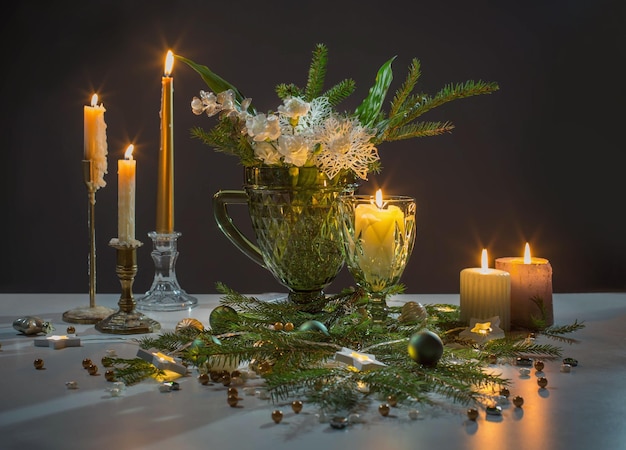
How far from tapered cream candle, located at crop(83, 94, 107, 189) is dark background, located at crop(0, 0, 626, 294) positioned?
3.43 feet

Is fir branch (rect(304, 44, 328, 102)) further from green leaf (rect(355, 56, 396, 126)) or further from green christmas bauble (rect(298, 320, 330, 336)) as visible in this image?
green christmas bauble (rect(298, 320, 330, 336))

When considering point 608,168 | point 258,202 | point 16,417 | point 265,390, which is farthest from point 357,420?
point 608,168

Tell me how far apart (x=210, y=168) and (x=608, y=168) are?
1.09 meters

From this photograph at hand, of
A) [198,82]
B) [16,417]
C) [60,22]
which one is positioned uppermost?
[60,22]

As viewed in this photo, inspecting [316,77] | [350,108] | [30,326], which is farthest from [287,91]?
[350,108]

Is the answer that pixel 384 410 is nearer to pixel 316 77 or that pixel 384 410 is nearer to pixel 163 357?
pixel 163 357

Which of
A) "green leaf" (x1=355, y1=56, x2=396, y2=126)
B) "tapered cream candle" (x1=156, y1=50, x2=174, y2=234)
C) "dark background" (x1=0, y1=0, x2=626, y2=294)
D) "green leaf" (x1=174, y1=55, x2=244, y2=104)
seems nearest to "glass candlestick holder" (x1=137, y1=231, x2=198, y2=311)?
"tapered cream candle" (x1=156, y1=50, x2=174, y2=234)

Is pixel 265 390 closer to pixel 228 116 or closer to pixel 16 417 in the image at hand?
pixel 16 417

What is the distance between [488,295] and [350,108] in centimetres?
121

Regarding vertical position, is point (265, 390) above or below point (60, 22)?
below

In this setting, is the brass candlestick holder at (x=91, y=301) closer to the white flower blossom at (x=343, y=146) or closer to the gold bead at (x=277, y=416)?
the white flower blossom at (x=343, y=146)

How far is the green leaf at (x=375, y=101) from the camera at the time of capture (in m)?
1.27

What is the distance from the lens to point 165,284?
1.42m

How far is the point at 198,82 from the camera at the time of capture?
2.36m
